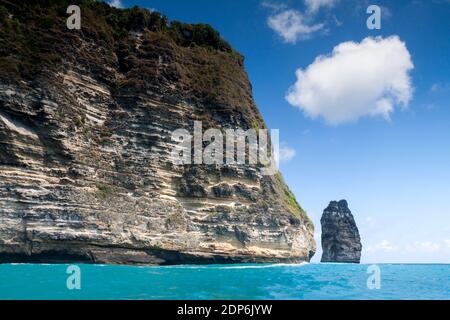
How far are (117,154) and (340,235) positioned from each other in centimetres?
7155

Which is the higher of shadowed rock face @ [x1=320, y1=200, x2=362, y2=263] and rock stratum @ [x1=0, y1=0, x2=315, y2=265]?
rock stratum @ [x1=0, y1=0, x2=315, y2=265]

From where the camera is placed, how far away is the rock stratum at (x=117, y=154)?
121 feet

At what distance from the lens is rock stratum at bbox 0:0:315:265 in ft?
121

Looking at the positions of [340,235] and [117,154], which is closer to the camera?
[117,154]

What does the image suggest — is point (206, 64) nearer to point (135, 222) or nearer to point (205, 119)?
point (205, 119)

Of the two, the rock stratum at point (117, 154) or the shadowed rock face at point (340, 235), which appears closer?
the rock stratum at point (117, 154)

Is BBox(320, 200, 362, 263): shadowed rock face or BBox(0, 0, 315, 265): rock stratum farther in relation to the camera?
BBox(320, 200, 362, 263): shadowed rock face

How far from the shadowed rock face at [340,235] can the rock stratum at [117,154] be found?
45001 millimetres

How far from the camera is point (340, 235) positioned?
102 meters

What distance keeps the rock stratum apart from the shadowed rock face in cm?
4500

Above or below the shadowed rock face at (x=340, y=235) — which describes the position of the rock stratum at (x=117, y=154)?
above
